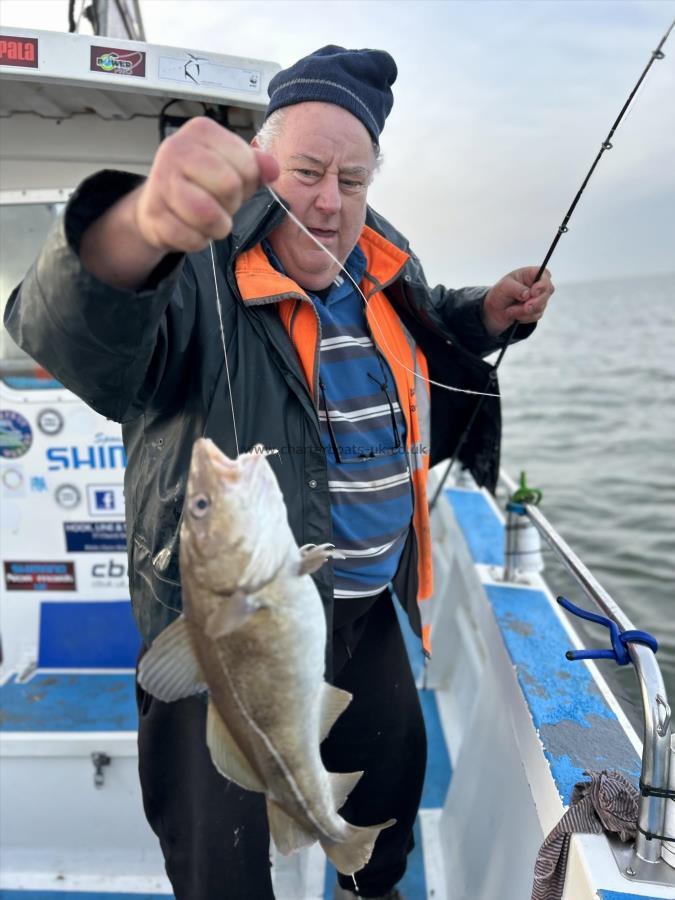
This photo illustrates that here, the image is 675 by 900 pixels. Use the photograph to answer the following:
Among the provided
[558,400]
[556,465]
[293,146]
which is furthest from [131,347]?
[558,400]

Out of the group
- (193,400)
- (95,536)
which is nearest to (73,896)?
(95,536)

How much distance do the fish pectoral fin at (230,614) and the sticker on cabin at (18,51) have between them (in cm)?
226

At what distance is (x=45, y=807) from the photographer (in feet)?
9.84

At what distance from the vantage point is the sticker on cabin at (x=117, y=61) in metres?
2.55

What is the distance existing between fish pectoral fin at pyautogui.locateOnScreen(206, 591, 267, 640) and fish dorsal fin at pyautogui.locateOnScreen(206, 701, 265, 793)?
231 millimetres

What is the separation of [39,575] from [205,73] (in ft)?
8.77

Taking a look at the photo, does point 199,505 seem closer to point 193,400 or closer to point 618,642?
point 193,400

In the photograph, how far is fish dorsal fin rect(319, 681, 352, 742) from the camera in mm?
1433

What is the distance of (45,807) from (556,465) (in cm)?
1073

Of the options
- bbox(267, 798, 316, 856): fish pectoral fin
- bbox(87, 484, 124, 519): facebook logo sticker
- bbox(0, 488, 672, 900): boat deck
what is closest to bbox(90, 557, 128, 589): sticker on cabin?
bbox(87, 484, 124, 519): facebook logo sticker

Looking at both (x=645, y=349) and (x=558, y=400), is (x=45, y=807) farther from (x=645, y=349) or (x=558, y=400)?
(x=645, y=349)

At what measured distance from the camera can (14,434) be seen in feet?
12.3

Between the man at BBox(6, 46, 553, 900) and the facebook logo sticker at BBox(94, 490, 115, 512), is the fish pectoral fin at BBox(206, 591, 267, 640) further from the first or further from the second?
the facebook logo sticker at BBox(94, 490, 115, 512)

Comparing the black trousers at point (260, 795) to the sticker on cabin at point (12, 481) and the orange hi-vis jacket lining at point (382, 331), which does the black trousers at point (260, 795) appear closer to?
the orange hi-vis jacket lining at point (382, 331)
